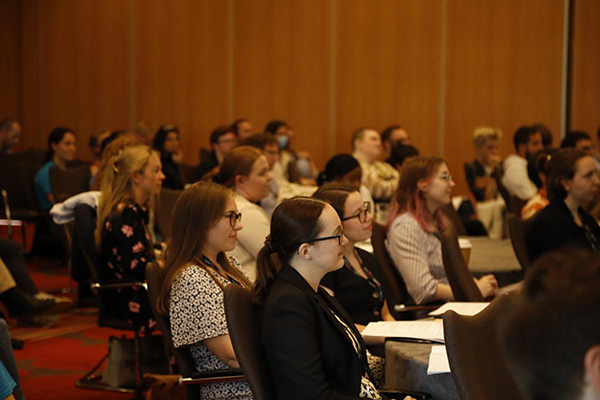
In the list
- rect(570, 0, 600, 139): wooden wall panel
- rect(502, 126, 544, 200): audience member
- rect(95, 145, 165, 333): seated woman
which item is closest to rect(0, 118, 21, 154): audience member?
rect(502, 126, 544, 200): audience member

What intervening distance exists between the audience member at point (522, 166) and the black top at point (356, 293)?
4.11 meters

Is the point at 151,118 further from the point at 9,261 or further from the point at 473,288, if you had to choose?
the point at 473,288

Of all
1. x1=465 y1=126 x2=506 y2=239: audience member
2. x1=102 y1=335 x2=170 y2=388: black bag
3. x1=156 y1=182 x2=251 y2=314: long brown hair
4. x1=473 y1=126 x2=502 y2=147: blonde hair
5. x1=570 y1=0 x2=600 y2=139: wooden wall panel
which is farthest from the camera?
x1=570 y1=0 x2=600 y2=139: wooden wall panel

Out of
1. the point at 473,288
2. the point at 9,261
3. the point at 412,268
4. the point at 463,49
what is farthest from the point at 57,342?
the point at 463,49

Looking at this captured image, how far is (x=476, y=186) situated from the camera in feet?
28.8

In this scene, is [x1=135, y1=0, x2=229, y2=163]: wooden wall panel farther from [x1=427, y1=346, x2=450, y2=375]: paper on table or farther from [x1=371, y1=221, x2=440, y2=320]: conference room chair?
[x1=427, y1=346, x2=450, y2=375]: paper on table

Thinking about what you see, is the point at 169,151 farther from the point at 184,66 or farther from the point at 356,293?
the point at 356,293

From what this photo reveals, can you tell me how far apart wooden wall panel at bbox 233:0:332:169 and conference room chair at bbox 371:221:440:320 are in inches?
266

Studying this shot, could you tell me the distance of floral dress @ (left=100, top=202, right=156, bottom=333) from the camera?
417 centimetres

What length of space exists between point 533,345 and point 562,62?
952 cm

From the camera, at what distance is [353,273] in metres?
3.60

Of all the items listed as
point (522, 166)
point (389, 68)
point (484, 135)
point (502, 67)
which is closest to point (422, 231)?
point (522, 166)

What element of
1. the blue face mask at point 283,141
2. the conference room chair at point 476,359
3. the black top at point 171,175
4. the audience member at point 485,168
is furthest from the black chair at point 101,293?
the blue face mask at point 283,141

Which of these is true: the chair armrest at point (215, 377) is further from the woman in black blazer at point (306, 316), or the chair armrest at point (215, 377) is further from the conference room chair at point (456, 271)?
the conference room chair at point (456, 271)
